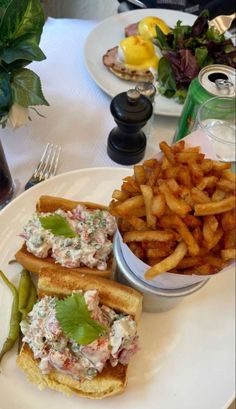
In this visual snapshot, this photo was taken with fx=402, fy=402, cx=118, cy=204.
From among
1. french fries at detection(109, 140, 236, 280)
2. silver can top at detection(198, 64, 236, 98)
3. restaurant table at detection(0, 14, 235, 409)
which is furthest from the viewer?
restaurant table at detection(0, 14, 235, 409)

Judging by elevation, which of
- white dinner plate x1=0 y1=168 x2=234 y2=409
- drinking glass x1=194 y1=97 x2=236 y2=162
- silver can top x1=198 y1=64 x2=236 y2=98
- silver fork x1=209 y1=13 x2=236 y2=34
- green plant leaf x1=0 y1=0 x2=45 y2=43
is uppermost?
green plant leaf x1=0 y1=0 x2=45 y2=43

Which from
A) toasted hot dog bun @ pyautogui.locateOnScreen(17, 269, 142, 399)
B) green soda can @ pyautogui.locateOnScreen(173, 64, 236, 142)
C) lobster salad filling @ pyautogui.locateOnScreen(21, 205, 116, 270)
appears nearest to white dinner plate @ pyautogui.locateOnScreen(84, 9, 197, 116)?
green soda can @ pyautogui.locateOnScreen(173, 64, 236, 142)

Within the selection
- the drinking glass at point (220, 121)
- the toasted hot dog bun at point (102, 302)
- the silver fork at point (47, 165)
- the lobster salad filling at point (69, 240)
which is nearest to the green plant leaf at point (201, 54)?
the drinking glass at point (220, 121)

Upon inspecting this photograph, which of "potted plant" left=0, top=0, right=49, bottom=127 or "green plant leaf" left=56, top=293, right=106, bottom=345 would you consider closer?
"green plant leaf" left=56, top=293, right=106, bottom=345

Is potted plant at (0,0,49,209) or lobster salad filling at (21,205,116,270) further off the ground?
potted plant at (0,0,49,209)

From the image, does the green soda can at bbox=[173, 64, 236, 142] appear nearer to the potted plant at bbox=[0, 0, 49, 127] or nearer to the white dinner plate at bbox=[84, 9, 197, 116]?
the white dinner plate at bbox=[84, 9, 197, 116]

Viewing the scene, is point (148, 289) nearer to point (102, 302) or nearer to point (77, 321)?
point (102, 302)

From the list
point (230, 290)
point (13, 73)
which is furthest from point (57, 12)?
point (230, 290)

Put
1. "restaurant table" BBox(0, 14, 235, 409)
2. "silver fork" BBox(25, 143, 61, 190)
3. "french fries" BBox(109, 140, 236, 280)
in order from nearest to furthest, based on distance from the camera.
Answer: "french fries" BBox(109, 140, 236, 280), "silver fork" BBox(25, 143, 61, 190), "restaurant table" BBox(0, 14, 235, 409)
